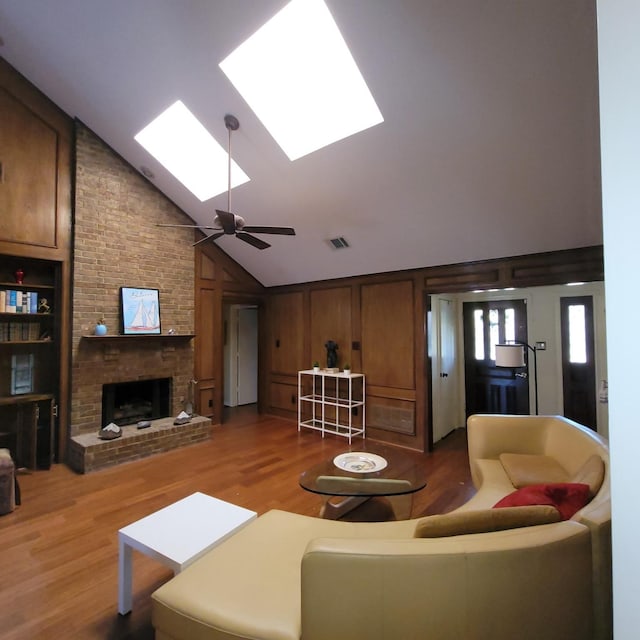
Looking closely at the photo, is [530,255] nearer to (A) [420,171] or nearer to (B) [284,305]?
(A) [420,171]

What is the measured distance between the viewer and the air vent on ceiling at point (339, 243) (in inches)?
172

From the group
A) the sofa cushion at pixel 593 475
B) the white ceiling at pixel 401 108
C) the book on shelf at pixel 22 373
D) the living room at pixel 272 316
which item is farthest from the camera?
the living room at pixel 272 316

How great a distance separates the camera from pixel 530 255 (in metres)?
3.57

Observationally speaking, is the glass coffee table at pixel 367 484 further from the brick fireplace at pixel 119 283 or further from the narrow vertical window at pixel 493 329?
the narrow vertical window at pixel 493 329

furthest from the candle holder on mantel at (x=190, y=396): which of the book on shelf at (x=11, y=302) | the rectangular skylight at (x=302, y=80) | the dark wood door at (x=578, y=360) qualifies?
the dark wood door at (x=578, y=360)

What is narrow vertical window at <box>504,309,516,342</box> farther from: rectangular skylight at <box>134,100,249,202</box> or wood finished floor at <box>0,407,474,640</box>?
rectangular skylight at <box>134,100,249,202</box>

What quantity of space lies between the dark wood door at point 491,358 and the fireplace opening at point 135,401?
4.49 metres

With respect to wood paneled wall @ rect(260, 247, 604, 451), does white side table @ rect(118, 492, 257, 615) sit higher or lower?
lower

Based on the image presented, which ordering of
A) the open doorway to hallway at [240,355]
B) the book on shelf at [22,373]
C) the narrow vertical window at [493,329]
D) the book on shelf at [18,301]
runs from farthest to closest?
the open doorway to hallway at [240,355] → the narrow vertical window at [493,329] → the book on shelf at [22,373] → the book on shelf at [18,301]

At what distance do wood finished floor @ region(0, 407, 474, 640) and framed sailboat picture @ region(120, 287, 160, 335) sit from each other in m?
1.60

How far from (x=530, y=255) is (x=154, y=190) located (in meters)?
4.74

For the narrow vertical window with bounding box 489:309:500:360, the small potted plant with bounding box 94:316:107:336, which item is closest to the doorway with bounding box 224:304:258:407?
the small potted plant with bounding box 94:316:107:336

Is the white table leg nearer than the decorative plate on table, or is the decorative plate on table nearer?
the white table leg

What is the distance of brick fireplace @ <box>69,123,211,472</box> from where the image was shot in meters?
3.98
